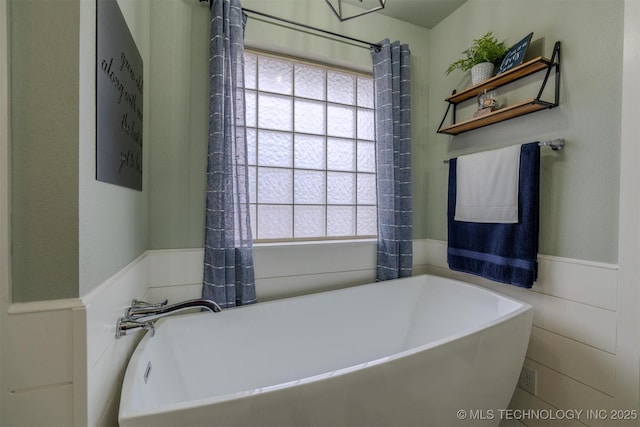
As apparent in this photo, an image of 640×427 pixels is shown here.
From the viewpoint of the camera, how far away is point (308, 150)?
2.00 m

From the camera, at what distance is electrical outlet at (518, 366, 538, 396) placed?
1.53 m

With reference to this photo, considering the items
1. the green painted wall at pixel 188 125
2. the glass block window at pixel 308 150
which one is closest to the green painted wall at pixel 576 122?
the green painted wall at pixel 188 125

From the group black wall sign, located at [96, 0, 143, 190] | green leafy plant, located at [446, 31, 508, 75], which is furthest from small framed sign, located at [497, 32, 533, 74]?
black wall sign, located at [96, 0, 143, 190]

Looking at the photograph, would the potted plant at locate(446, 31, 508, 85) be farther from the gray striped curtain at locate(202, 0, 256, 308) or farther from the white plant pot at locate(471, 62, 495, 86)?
the gray striped curtain at locate(202, 0, 256, 308)

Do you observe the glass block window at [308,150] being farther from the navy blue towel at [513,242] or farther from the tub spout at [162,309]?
the tub spout at [162,309]

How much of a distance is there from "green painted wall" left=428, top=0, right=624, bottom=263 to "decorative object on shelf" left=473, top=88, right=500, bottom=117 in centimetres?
8

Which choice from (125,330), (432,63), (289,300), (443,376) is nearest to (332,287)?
(289,300)

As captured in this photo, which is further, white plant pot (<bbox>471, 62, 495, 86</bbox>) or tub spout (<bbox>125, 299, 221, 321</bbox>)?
white plant pot (<bbox>471, 62, 495, 86</bbox>)

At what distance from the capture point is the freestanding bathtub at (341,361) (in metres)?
0.83

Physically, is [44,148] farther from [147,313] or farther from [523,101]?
[523,101]

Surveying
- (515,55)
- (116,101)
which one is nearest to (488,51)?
(515,55)

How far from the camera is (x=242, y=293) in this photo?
1.59 metres

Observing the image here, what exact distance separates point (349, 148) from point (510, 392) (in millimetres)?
1740

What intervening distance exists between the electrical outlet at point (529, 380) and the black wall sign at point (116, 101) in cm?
222
